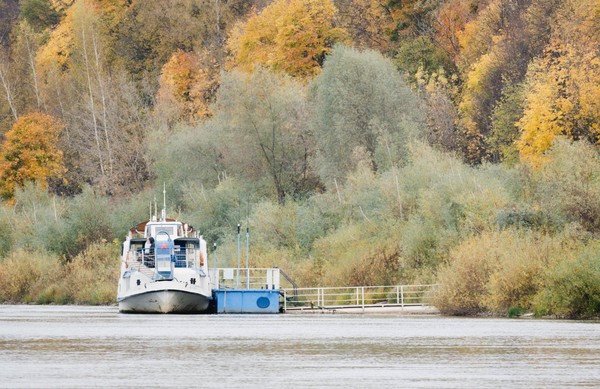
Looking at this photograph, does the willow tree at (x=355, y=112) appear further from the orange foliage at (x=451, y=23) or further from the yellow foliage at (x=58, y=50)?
the yellow foliage at (x=58, y=50)

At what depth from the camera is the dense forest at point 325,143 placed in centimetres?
7138

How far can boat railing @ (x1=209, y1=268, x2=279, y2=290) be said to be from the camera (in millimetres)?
78625

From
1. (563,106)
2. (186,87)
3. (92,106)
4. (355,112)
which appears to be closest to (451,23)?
(355,112)

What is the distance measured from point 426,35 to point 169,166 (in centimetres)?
2253

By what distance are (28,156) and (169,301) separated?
55.9m

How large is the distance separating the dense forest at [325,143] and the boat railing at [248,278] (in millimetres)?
1071

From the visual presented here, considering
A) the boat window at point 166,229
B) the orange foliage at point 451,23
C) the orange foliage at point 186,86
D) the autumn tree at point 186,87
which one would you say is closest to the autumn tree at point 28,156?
the autumn tree at point 186,87

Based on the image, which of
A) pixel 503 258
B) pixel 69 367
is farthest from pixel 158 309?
pixel 69 367

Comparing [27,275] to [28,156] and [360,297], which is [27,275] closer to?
[28,156]

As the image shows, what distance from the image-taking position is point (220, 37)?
143m

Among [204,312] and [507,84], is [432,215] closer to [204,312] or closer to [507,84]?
[204,312]

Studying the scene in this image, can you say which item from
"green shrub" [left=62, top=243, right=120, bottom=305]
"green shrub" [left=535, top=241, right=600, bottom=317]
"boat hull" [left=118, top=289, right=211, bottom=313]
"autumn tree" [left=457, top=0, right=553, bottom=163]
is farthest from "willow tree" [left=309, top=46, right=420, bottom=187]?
"green shrub" [left=535, top=241, right=600, bottom=317]

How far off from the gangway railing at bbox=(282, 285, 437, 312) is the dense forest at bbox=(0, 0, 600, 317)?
31.6 inches

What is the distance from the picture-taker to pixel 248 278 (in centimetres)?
7994
